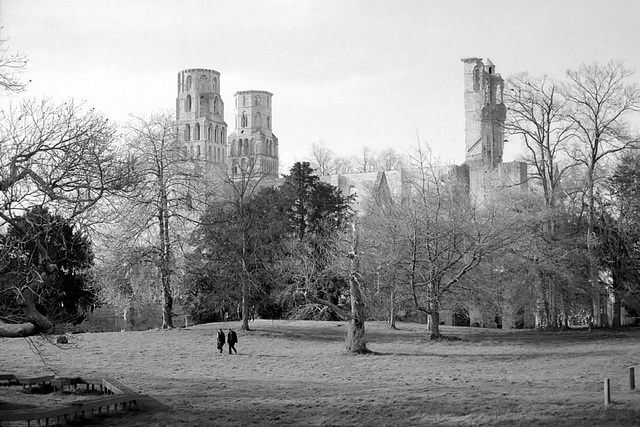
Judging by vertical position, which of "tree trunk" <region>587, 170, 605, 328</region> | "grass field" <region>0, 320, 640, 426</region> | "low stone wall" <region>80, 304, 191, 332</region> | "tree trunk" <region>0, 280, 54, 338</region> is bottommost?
"grass field" <region>0, 320, 640, 426</region>

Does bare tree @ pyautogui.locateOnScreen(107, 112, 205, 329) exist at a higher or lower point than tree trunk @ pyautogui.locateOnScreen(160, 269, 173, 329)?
higher

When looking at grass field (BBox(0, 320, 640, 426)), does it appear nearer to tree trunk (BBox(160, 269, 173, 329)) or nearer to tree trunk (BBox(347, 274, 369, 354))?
tree trunk (BBox(347, 274, 369, 354))

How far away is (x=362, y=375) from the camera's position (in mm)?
19656

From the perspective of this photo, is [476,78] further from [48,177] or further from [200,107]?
[48,177]

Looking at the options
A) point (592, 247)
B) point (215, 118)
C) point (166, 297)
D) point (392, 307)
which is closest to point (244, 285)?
point (166, 297)

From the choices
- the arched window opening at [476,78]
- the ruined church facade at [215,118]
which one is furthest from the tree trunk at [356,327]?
the ruined church facade at [215,118]

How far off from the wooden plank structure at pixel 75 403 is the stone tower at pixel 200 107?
9416 centimetres

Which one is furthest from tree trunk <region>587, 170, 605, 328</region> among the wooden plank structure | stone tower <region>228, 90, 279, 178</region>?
stone tower <region>228, 90, 279, 178</region>

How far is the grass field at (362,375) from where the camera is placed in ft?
46.7

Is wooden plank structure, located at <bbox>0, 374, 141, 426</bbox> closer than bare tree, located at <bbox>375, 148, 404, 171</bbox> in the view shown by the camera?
Yes

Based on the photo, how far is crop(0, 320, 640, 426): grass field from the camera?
14.2 m

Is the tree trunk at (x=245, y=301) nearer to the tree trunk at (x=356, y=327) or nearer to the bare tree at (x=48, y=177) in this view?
the tree trunk at (x=356, y=327)

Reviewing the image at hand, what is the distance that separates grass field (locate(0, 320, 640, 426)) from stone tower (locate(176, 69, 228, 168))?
270 feet

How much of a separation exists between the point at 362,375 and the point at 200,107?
9550cm
